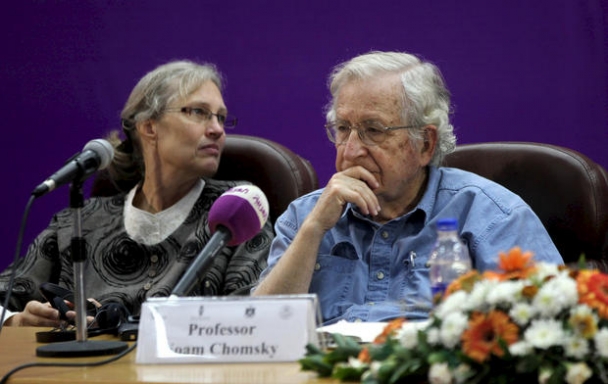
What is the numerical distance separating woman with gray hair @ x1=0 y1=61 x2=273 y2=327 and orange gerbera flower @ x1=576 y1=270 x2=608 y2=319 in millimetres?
1635

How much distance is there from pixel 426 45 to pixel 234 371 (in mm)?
2071

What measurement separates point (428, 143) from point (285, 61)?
1203 millimetres

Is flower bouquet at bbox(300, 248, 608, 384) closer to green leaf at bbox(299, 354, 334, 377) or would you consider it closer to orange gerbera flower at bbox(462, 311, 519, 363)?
orange gerbera flower at bbox(462, 311, 519, 363)

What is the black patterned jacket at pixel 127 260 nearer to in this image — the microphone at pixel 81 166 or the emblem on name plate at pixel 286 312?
the microphone at pixel 81 166

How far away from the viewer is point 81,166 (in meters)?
1.53

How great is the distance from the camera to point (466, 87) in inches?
124

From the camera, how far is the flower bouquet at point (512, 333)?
1030 mm

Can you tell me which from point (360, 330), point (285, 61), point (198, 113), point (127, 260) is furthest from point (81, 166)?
point (285, 61)

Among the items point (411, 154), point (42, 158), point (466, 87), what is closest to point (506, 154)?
point (411, 154)

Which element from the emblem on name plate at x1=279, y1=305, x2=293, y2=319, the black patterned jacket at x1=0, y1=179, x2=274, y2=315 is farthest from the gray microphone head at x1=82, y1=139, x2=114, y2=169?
the black patterned jacket at x1=0, y1=179, x2=274, y2=315

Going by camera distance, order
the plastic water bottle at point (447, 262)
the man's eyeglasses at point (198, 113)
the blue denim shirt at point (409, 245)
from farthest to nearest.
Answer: the man's eyeglasses at point (198, 113)
the blue denim shirt at point (409, 245)
the plastic water bottle at point (447, 262)

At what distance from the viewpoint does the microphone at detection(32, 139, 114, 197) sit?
147cm

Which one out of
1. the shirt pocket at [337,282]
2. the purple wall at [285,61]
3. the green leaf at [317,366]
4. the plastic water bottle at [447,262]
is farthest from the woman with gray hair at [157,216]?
the green leaf at [317,366]

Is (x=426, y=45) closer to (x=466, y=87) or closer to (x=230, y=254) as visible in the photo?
(x=466, y=87)
